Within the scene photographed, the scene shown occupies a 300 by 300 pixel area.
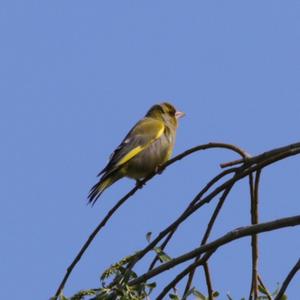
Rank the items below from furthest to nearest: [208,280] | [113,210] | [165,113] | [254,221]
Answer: [165,113] → [113,210] → [254,221] → [208,280]

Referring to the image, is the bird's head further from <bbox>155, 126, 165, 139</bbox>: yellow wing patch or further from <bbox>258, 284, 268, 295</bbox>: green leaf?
<bbox>258, 284, 268, 295</bbox>: green leaf

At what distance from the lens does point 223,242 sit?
3410 millimetres

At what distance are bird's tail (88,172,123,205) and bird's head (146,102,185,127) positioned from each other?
4.70 feet

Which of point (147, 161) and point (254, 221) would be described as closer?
point (254, 221)

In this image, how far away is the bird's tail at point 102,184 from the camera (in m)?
7.17

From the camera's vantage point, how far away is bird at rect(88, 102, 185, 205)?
782 centimetres

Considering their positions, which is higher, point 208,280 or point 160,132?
point 160,132

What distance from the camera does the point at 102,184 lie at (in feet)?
24.5

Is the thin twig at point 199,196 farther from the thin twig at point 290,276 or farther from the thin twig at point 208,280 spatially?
the thin twig at point 290,276

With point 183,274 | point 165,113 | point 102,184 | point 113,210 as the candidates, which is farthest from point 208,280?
point 165,113

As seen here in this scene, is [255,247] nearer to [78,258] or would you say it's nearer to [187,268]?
[187,268]

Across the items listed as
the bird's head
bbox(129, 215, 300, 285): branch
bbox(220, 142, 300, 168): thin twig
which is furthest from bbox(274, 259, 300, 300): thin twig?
the bird's head

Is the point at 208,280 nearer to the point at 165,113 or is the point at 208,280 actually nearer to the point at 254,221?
the point at 254,221

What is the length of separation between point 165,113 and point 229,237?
604cm
